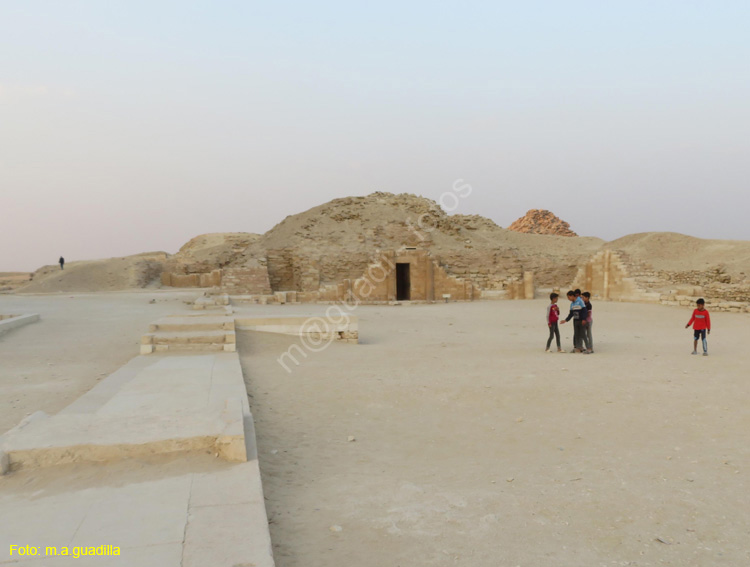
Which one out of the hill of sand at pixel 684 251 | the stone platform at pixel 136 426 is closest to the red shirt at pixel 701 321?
the stone platform at pixel 136 426

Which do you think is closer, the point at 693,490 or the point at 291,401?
the point at 693,490

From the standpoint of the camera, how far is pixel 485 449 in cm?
381

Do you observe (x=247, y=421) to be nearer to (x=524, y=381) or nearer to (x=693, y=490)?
(x=693, y=490)

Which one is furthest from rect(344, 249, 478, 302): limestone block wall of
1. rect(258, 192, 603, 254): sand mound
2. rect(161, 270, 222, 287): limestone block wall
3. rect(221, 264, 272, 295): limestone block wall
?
rect(161, 270, 222, 287): limestone block wall

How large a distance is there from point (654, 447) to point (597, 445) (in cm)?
43

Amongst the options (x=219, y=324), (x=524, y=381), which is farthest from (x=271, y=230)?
(x=524, y=381)

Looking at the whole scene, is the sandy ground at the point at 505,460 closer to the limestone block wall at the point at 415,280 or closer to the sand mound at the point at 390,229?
the limestone block wall at the point at 415,280

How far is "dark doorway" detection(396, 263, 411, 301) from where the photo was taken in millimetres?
24530

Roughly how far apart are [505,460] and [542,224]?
5740cm

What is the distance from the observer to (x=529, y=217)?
58500 millimetres

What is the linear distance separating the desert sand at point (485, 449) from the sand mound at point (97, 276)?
23.9 metres

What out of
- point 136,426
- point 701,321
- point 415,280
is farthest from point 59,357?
point 415,280

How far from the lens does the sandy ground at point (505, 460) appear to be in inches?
96.1

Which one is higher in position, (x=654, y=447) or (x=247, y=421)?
(x=247, y=421)
